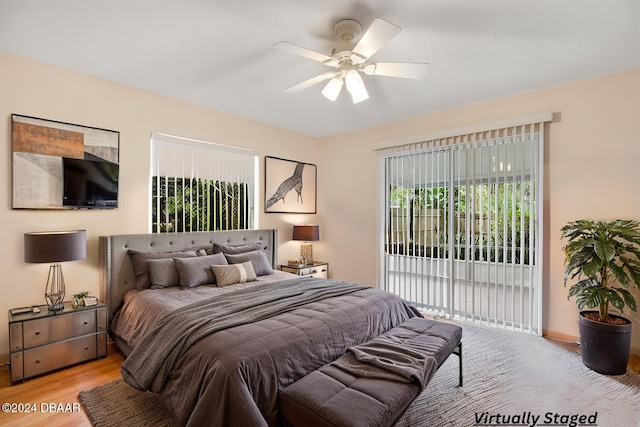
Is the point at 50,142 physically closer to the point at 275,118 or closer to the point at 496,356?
the point at 275,118

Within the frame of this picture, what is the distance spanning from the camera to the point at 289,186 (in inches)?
197

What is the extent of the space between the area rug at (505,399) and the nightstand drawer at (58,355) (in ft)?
1.69

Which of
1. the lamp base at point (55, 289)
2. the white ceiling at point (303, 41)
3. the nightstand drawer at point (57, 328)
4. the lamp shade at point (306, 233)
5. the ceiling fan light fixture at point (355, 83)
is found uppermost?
the white ceiling at point (303, 41)

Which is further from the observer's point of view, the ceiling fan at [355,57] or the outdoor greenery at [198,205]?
the outdoor greenery at [198,205]

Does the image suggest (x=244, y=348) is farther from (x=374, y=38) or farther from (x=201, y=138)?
(x=201, y=138)

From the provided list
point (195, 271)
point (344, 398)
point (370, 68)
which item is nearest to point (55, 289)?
point (195, 271)

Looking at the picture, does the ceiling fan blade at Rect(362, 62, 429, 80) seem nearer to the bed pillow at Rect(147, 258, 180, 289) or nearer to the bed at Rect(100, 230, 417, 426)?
the bed at Rect(100, 230, 417, 426)

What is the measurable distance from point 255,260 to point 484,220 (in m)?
2.84

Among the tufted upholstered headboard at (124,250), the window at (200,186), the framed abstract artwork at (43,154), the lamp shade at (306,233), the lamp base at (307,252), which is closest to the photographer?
the framed abstract artwork at (43,154)

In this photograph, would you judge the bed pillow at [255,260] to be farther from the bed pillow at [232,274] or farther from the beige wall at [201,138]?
the beige wall at [201,138]

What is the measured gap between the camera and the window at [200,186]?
3625mm

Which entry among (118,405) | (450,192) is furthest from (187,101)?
(450,192)

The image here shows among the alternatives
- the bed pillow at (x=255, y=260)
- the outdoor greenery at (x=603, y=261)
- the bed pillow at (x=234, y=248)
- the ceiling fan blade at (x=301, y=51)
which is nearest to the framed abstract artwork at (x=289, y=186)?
the bed pillow at (x=234, y=248)

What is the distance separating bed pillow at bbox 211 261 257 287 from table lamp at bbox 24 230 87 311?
3.87ft
